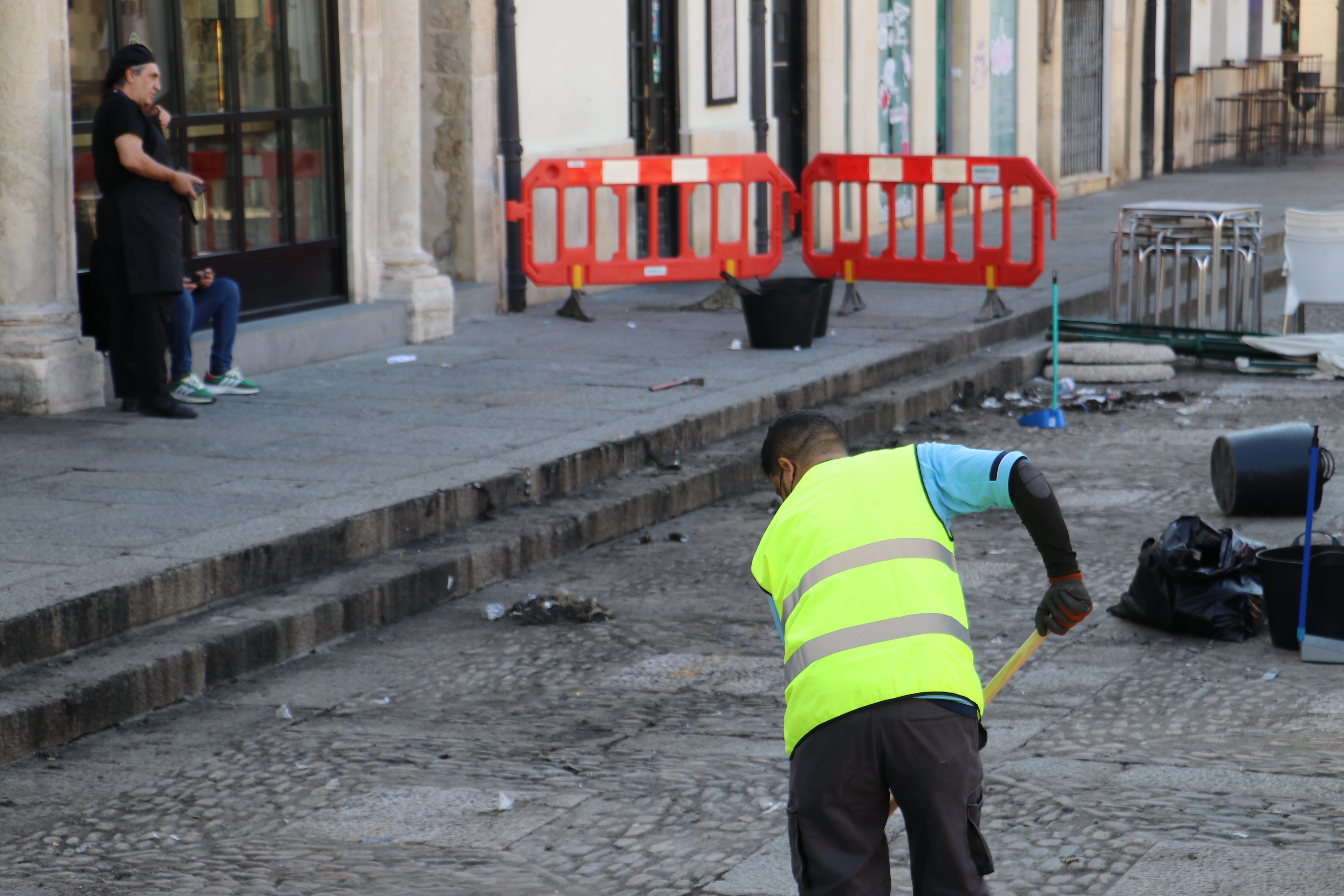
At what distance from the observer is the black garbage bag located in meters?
5.76

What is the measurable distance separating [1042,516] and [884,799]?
565 mm

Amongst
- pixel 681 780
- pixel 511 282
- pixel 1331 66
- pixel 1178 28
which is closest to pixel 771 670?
pixel 681 780

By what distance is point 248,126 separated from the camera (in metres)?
9.97

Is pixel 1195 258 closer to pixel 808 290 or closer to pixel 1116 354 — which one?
pixel 1116 354

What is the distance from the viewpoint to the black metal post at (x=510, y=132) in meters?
11.7

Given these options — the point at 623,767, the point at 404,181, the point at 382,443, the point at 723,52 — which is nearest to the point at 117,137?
the point at 382,443

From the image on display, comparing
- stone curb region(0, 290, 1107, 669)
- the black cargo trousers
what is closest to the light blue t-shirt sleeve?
the black cargo trousers

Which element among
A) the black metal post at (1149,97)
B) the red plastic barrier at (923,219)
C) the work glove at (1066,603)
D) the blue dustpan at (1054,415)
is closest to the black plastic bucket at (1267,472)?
the blue dustpan at (1054,415)

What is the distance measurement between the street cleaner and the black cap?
18.8ft

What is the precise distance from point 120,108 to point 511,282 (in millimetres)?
4315

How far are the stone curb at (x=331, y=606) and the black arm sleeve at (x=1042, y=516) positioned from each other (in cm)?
287

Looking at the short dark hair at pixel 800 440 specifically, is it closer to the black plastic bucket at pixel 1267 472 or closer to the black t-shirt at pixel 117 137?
the black plastic bucket at pixel 1267 472

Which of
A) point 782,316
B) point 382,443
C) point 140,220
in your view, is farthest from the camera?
point 782,316

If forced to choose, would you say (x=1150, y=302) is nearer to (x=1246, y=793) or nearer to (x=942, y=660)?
(x=1246, y=793)
